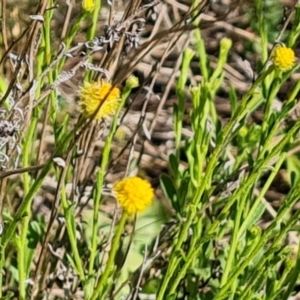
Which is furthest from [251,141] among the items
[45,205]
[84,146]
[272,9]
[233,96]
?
[272,9]

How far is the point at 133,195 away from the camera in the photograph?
2.80ft

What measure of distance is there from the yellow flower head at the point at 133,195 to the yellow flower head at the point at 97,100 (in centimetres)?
9

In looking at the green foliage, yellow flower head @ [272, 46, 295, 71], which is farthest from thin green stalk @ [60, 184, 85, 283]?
yellow flower head @ [272, 46, 295, 71]

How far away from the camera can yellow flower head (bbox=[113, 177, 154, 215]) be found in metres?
0.84

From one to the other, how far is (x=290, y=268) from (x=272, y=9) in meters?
1.25

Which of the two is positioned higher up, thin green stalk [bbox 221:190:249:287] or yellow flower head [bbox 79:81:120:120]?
yellow flower head [bbox 79:81:120:120]

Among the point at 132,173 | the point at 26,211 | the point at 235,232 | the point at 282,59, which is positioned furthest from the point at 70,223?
the point at 132,173

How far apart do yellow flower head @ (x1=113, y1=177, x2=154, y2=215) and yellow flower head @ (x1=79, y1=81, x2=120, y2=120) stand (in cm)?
9

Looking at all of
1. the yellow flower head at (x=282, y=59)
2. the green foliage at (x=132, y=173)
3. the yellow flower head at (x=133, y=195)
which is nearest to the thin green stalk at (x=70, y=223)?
the green foliage at (x=132, y=173)

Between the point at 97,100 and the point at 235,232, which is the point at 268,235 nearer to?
the point at 235,232

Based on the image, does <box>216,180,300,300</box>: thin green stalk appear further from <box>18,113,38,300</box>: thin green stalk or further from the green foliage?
<box>18,113,38,300</box>: thin green stalk

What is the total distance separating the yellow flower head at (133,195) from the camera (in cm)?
84

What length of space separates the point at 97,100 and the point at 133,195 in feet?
0.36

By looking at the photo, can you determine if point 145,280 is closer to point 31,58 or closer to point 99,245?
point 99,245
